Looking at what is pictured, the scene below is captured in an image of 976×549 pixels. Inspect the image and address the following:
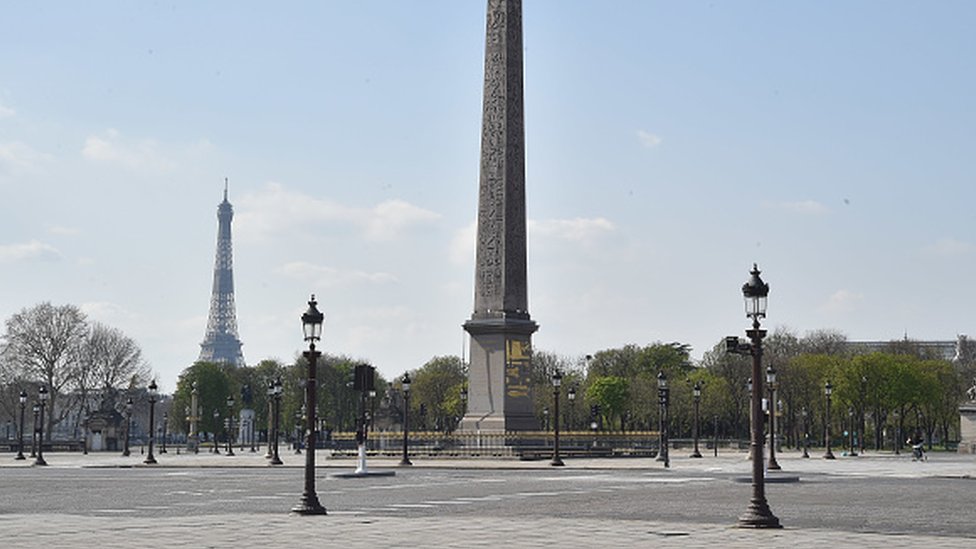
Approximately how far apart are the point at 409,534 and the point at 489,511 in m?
5.27

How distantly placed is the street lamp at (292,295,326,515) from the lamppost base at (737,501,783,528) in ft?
21.2

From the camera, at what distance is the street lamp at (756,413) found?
Result: 17375 millimetres

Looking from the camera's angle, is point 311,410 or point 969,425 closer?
point 311,410

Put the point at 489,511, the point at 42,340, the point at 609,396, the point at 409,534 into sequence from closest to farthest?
the point at 409,534, the point at 489,511, the point at 42,340, the point at 609,396

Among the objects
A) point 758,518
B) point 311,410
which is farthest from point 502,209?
point 758,518

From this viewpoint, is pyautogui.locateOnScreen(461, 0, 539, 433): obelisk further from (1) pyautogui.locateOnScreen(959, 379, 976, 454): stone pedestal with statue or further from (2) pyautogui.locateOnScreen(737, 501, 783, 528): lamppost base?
(1) pyautogui.locateOnScreen(959, 379, 976, 454): stone pedestal with statue

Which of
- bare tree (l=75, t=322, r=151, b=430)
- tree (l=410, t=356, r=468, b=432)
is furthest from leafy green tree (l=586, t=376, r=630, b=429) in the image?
bare tree (l=75, t=322, r=151, b=430)

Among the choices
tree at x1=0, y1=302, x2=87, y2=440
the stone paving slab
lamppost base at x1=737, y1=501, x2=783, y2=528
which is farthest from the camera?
tree at x1=0, y1=302, x2=87, y2=440

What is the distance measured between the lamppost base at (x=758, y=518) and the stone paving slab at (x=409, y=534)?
0.29 m

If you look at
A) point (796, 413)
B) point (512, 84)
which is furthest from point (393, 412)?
point (512, 84)

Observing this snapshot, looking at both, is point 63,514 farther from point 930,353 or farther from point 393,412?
point 930,353

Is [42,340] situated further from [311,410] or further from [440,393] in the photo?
[311,410]

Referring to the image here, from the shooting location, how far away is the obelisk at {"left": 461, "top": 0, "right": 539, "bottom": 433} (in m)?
50.2

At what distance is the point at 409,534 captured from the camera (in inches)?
633
